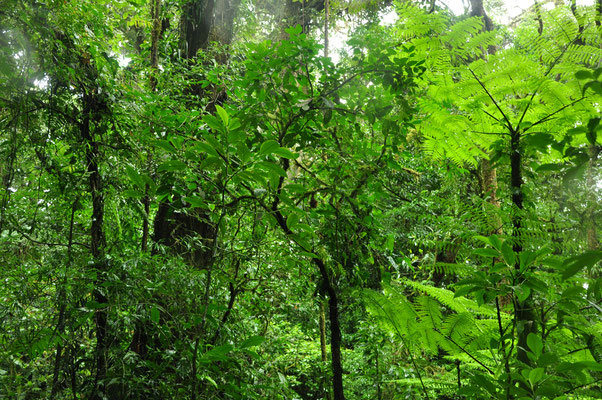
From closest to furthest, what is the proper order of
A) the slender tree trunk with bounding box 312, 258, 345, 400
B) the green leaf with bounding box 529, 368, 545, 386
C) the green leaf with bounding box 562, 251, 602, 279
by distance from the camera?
1. the green leaf with bounding box 562, 251, 602, 279
2. the green leaf with bounding box 529, 368, 545, 386
3. the slender tree trunk with bounding box 312, 258, 345, 400

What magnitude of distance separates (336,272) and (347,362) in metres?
3.88

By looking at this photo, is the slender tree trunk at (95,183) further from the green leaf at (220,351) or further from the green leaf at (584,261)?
the green leaf at (584,261)

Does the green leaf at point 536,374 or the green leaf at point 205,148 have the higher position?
the green leaf at point 205,148

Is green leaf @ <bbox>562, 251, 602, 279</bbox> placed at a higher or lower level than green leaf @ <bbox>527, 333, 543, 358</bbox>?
higher

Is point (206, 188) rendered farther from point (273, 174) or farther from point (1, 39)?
point (1, 39)

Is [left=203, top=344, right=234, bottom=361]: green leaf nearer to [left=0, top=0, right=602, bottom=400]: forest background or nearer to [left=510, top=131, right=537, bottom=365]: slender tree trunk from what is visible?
[left=0, top=0, right=602, bottom=400]: forest background

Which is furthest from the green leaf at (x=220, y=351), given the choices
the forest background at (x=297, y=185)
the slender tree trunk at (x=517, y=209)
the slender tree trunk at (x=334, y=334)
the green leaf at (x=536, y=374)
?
the slender tree trunk at (x=517, y=209)

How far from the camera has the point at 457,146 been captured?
215cm

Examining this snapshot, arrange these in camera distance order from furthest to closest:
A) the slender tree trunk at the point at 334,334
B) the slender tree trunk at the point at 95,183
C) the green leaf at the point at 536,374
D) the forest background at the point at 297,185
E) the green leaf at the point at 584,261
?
the slender tree trunk at the point at 95,183 → the slender tree trunk at the point at 334,334 → the forest background at the point at 297,185 → the green leaf at the point at 536,374 → the green leaf at the point at 584,261

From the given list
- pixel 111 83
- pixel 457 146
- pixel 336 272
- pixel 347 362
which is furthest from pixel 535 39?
pixel 347 362

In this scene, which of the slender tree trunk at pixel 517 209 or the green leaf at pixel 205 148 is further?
the slender tree trunk at pixel 517 209

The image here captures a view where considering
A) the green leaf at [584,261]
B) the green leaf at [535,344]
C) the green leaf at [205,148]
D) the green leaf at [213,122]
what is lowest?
the green leaf at [535,344]

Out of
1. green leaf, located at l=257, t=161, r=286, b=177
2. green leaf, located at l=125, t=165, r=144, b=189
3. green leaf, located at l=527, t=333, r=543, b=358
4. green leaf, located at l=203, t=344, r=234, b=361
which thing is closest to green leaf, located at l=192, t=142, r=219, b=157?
green leaf, located at l=257, t=161, r=286, b=177

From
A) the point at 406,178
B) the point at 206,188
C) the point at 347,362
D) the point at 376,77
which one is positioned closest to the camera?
the point at 206,188
